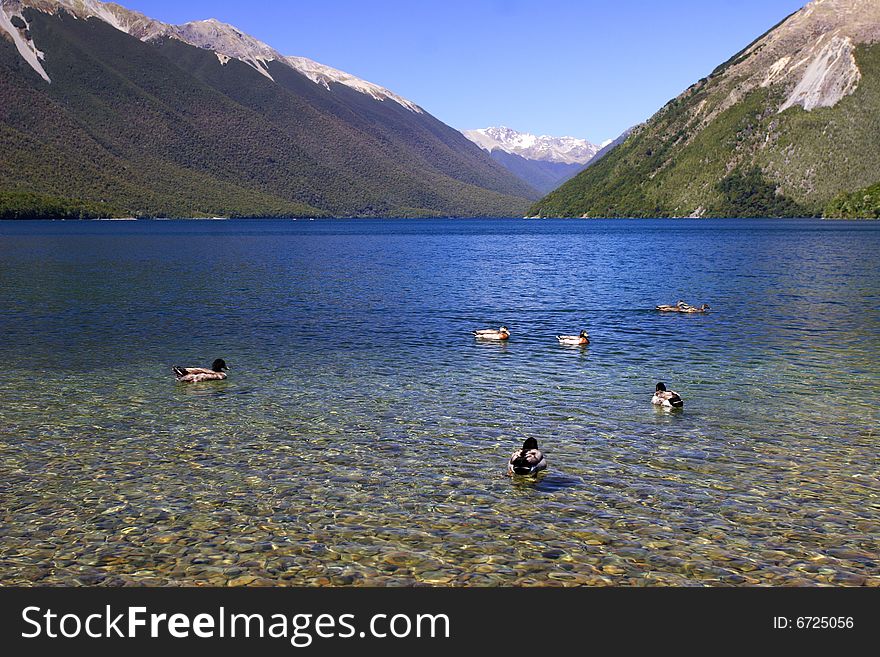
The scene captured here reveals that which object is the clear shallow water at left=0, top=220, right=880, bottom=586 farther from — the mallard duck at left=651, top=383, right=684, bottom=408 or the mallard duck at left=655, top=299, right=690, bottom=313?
the mallard duck at left=655, top=299, right=690, bottom=313

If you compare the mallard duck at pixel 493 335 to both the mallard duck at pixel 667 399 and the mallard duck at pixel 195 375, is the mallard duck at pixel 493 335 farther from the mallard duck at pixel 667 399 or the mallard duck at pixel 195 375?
the mallard duck at pixel 667 399

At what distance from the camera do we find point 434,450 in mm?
24203

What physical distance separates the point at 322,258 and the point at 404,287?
56.0m

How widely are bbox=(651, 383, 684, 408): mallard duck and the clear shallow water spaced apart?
43 centimetres

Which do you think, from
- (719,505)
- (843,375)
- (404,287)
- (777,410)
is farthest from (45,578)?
(404,287)

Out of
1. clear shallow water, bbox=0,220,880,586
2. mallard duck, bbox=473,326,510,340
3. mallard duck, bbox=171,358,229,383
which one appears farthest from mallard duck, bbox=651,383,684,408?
mallard duck, bbox=171,358,229,383

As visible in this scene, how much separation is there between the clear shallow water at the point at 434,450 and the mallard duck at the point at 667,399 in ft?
1.39

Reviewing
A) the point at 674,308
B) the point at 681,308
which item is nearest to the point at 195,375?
the point at 681,308

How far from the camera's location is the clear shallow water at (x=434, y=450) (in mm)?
16562

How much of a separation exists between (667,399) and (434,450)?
31.5 ft

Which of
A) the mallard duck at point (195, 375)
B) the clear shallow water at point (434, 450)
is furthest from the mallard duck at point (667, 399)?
the mallard duck at point (195, 375)

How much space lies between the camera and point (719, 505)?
19.4 m

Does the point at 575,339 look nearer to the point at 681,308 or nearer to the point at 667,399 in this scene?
the point at 667,399

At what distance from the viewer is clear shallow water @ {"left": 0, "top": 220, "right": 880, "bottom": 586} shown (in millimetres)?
16562
